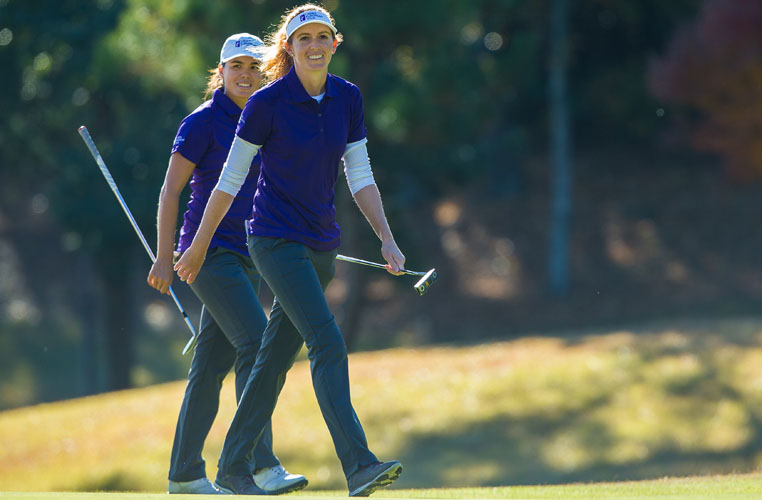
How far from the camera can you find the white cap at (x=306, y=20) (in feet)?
15.6

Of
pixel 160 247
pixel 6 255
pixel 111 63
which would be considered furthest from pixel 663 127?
pixel 160 247

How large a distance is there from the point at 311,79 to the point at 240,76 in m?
0.79

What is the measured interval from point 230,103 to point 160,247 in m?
0.81

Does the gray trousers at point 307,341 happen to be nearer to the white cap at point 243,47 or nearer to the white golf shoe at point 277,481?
the white golf shoe at point 277,481

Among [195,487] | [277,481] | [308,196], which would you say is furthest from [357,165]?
[195,487]

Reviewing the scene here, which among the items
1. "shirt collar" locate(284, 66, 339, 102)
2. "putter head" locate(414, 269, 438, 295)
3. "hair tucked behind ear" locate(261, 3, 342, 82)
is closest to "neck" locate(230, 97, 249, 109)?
"hair tucked behind ear" locate(261, 3, 342, 82)

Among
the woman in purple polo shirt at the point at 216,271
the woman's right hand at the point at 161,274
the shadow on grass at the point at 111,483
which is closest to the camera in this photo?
the woman's right hand at the point at 161,274

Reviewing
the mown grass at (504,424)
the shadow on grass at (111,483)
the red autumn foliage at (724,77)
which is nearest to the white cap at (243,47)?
the mown grass at (504,424)

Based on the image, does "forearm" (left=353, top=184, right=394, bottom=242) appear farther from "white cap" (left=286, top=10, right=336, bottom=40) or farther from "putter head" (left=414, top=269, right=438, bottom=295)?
"white cap" (left=286, top=10, right=336, bottom=40)

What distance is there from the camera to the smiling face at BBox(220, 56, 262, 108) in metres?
5.45

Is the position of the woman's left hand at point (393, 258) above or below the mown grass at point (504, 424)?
above

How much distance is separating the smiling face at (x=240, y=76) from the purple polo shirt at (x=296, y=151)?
687 mm

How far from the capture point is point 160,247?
5.18 m

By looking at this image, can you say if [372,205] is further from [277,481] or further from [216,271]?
[277,481]
